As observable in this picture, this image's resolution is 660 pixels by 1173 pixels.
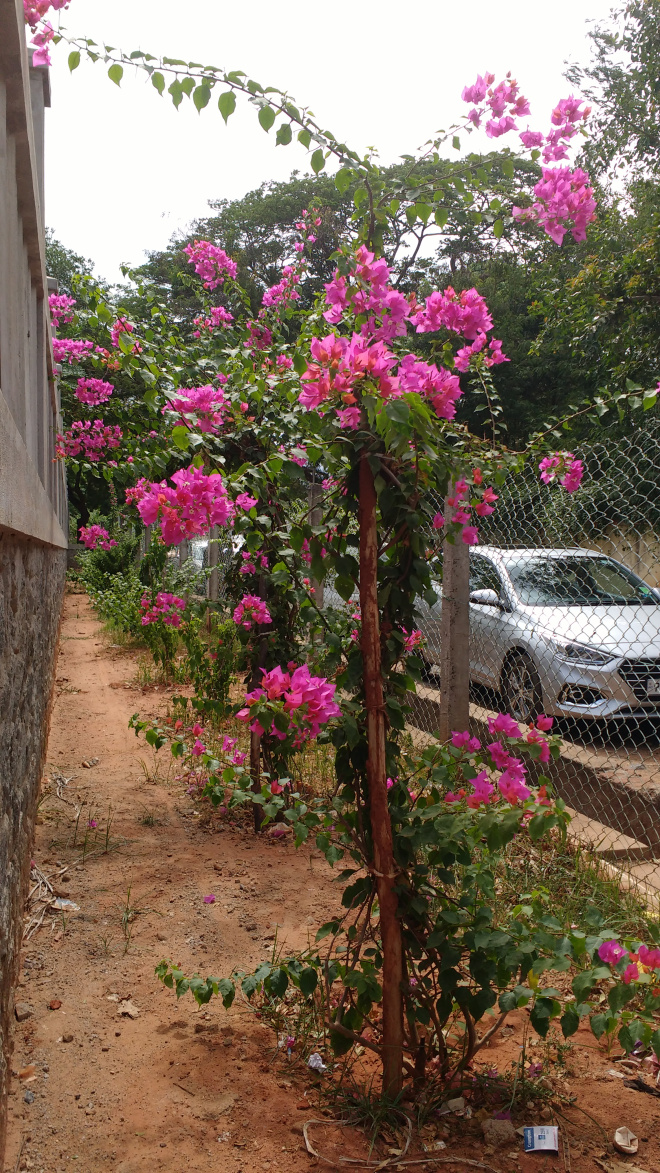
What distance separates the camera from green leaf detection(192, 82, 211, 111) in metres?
1.91

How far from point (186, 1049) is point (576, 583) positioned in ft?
8.61

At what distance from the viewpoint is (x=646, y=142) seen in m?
12.4

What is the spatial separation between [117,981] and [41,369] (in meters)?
Result: 2.46

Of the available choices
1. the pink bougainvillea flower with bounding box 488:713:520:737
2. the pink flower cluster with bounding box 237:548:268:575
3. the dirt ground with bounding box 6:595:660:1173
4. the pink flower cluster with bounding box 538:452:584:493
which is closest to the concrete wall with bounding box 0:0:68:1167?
the dirt ground with bounding box 6:595:660:1173

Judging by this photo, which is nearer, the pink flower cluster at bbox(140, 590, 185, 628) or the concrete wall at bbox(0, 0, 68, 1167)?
the concrete wall at bbox(0, 0, 68, 1167)

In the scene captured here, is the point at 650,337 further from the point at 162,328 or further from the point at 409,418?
the point at 409,418

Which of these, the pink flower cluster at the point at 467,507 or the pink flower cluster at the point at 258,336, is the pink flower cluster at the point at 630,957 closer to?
the pink flower cluster at the point at 467,507

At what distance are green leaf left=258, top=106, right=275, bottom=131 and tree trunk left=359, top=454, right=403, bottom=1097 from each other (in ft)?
2.82

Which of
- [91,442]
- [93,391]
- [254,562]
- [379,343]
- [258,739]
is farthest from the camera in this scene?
[93,391]

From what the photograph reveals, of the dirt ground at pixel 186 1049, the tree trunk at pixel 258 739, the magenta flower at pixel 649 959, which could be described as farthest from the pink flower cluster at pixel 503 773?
the tree trunk at pixel 258 739

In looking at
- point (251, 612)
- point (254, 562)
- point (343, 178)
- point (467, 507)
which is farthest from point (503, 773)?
point (254, 562)

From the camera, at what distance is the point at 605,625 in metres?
3.70

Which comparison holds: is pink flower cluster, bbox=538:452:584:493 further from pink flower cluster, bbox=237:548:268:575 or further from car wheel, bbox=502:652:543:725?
car wheel, bbox=502:652:543:725

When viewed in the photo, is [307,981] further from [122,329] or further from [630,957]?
[122,329]
